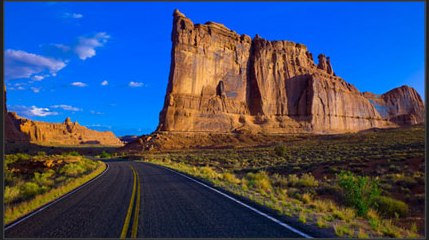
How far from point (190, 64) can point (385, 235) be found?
90644mm

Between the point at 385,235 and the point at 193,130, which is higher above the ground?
the point at 193,130

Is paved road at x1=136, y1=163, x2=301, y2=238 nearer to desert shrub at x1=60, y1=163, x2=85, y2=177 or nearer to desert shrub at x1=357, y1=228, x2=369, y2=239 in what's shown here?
desert shrub at x1=357, y1=228, x2=369, y2=239

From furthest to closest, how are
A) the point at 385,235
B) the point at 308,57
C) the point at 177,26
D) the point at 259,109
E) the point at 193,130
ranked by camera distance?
the point at 308,57
the point at 259,109
the point at 177,26
the point at 193,130
the point at 385,235

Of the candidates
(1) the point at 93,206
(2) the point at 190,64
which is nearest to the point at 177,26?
(2) the point at 190,64

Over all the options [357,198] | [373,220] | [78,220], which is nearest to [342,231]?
[373,220]

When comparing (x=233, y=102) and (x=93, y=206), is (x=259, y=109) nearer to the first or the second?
(x=233, y=102)

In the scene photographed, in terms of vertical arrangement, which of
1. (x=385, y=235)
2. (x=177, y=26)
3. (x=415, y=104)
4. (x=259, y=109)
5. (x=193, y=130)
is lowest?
(x=385, y=235)

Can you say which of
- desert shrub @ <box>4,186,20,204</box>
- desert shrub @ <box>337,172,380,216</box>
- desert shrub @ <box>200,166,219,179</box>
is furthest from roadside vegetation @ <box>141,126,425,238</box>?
desert shrub @ <box>4,186,20,204</box>

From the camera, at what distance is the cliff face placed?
Answer: 13162cm

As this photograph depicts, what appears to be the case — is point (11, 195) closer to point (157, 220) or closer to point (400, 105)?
point (157, 220)

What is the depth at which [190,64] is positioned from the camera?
95500mm

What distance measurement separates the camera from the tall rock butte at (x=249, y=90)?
93.9 m

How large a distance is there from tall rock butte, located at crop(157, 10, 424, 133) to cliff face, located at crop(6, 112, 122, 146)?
65985 mm

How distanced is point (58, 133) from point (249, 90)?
104067 mm
